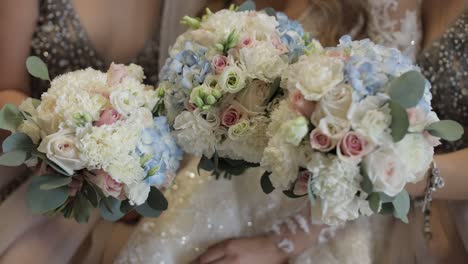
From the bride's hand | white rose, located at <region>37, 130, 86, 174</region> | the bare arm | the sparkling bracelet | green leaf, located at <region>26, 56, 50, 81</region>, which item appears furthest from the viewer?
the bare arm

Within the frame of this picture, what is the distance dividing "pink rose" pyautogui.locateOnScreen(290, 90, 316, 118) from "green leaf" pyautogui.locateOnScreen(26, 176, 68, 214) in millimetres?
371

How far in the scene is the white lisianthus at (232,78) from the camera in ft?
2.48

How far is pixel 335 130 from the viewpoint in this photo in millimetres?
636

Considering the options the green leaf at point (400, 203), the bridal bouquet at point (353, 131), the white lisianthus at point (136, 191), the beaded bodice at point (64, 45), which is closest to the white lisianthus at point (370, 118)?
the bridal bouquet at point (353, 131)

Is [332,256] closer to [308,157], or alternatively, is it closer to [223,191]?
[223,191]

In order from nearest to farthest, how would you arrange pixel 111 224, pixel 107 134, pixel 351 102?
1. pixel 351 102
2. pixel 107 134
3. pixel 111 224

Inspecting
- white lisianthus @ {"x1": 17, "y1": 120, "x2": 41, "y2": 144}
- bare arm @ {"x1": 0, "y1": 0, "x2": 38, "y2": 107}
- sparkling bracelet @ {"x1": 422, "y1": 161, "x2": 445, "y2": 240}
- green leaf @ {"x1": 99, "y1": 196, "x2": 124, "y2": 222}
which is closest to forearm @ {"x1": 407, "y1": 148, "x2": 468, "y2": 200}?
sparkling bracelet @ {"x1": 422, "y1": 161, "x2": 445, "y2": 240}

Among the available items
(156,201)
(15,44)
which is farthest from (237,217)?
(15,44)

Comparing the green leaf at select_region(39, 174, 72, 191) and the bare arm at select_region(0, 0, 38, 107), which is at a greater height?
the green leaf at select_region(39, 174, 72, 191)

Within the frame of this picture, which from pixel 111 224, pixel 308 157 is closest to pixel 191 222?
pixel 111 224

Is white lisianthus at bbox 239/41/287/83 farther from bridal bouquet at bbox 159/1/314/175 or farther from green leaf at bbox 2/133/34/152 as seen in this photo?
green leaf at bbox 2/133/34/152

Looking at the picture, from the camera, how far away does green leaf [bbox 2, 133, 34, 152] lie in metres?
0.79

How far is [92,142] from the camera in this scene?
2.42 ft

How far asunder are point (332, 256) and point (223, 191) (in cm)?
25
